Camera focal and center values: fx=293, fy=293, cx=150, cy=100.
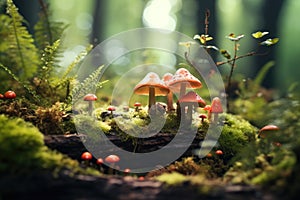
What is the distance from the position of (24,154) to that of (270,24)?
42.5 feet

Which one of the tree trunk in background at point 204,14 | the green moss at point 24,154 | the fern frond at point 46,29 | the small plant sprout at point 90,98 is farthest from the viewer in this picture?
the tree trunk in background at point 204,14

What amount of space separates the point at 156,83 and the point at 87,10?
2094 centimetres

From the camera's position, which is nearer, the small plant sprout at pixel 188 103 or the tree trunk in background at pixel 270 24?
the small plant sprout at pixel 188 103

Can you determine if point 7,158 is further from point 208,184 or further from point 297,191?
point 297,191

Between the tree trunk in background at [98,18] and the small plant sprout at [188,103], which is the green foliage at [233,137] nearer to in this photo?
the small plant sprout at [188,103]

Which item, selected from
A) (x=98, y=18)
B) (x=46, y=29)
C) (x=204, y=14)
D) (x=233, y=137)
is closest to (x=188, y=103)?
(x=233, y=137)

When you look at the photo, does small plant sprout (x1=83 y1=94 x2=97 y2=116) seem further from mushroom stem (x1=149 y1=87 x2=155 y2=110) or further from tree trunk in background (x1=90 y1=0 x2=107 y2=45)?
tree trunk in background (x1=90 y1=0 x2=107 y2=45)

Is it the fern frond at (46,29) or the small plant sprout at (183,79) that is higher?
the fern frond at (46,29)

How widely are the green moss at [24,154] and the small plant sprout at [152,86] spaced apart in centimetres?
163

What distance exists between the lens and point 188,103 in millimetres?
4355

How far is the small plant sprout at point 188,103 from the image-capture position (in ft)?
14.0

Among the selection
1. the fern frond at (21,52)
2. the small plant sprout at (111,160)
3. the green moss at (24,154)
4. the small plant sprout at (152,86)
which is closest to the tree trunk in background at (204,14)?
the fern frond at (21,52)

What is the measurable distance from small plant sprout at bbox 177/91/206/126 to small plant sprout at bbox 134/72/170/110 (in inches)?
13.0

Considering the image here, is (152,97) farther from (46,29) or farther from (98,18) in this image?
(98,18)
